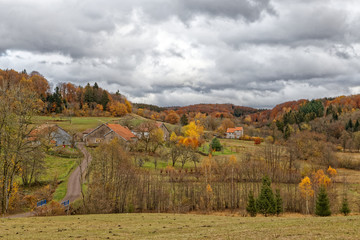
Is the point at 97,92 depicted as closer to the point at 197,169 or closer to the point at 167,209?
the point at 197,169

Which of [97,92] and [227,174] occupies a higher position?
[97,92]

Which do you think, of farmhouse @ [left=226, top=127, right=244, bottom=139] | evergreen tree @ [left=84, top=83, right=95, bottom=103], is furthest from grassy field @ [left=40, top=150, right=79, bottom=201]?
farmhouse @ [left=226, top=127, right=244, bottom=139]

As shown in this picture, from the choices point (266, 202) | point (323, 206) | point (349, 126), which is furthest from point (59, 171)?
point (349, 126)

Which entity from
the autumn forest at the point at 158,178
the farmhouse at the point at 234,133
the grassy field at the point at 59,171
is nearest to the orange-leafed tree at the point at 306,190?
the autumn forest at the point at 158,178

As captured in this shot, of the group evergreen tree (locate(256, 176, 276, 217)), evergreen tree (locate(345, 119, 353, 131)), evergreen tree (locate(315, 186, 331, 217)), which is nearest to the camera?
evergreen tree (locate(315, 186, 331, 217))

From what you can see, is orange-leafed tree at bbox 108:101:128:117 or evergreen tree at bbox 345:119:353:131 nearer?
evergreen tree at bbox 345:119:353:131

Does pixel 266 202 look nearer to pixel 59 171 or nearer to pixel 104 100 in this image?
pixel 59 171

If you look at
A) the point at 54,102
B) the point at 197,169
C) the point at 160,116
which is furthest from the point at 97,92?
the point at 197,169

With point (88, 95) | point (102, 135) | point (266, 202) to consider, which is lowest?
point (266, 202)

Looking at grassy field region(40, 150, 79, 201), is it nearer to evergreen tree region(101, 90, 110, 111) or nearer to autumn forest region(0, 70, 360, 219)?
autumn forest region(0, 70, 360, 219)

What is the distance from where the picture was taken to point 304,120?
147625 mm

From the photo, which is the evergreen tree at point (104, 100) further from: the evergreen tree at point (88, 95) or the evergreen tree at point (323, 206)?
the evergreen tree at point (323, 206)

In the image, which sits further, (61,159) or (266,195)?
(61,159)

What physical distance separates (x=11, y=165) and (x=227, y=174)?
1630 inches
